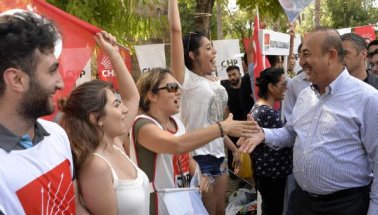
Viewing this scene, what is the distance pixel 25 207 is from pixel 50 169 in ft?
0.58

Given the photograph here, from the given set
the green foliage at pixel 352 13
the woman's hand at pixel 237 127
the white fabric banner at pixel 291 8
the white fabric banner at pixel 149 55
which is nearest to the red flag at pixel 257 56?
the white fabric banner at pixel 291 8

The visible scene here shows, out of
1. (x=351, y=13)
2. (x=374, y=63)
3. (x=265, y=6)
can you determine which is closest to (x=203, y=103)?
(x=374, y=63)

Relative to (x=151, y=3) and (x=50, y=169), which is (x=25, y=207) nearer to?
(x=50, y=169)

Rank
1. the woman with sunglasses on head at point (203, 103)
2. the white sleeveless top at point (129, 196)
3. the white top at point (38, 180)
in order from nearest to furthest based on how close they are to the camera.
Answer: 1. the white top at point (38, 180)
2. the white sleeveless top at point (129, 196)
3. the woman with sunglasses on head at point (203, 103)

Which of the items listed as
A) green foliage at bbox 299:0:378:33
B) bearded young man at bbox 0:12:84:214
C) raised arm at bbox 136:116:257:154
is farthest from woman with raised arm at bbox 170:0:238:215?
green foliage at bbox 299:0:378:33

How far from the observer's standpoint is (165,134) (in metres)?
2.91

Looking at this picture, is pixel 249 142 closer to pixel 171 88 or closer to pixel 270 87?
pixel 171 88

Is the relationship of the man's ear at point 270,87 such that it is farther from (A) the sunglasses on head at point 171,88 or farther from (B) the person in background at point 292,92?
(A) the sunglasses on head at point 171,88

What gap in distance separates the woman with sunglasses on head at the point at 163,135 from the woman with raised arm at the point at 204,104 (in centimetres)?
74

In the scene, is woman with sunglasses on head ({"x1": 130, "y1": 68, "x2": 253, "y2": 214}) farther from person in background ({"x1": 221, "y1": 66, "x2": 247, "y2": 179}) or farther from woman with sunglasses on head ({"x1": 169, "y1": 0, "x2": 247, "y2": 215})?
person in background ({"x1": 221, "y1": 66, "x2": 247, "y2": 179})

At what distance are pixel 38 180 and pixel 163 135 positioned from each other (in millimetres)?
1249

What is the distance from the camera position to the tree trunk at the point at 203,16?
7.21 metres

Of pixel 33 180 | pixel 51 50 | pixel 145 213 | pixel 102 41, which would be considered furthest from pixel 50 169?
pixel 102 41

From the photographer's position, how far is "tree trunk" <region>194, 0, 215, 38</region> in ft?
23.7
